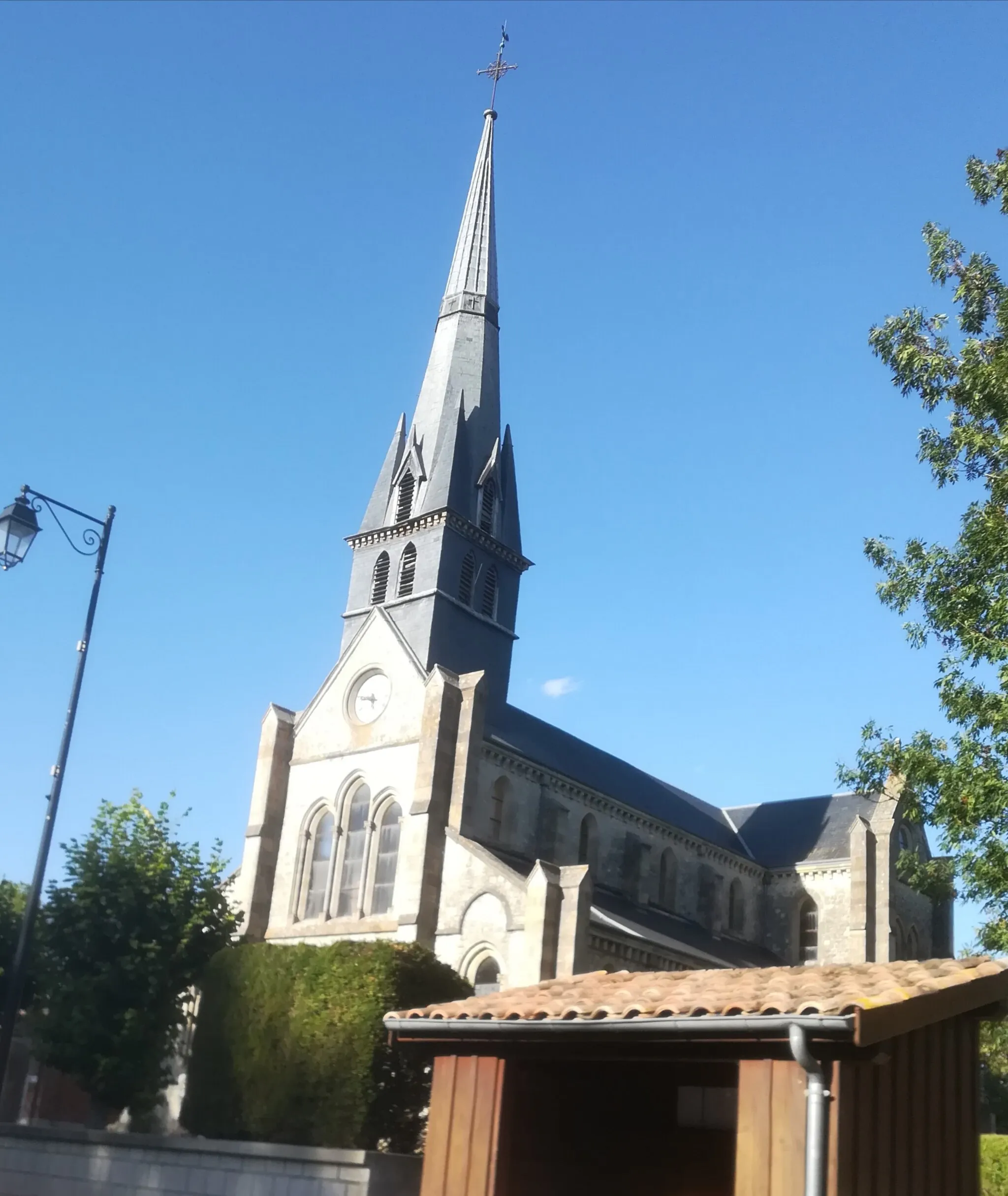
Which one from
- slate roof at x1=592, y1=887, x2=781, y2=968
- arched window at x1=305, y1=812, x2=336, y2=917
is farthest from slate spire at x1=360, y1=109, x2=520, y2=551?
slate roof at x1=592, y1=887, x2=781, y2=968

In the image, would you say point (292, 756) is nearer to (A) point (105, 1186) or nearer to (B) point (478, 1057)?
(A) point (105, 1186)

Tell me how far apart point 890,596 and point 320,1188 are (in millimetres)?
10762

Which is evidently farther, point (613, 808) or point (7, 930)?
point (613, 808)

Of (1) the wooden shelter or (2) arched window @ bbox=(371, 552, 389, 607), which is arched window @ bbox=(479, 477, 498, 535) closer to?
(2) arched window @ bbox=(371, 552, 389, 607)

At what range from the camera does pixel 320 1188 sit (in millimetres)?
14891

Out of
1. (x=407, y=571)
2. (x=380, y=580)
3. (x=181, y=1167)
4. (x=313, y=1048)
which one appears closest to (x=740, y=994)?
(x=181, y=1167)

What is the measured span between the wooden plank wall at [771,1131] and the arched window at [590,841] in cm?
2741

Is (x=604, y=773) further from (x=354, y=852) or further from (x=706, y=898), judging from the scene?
(x=354, y=852)

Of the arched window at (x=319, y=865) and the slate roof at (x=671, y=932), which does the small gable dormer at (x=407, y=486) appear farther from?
the slate roof at (x=671, y=932)

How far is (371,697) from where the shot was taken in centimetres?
3594

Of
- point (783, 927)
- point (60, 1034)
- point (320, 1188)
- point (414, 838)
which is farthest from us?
point (783, 927)

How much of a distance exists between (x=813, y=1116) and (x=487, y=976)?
831 inches

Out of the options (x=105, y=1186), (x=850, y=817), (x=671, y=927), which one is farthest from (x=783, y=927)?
(x=105, y=1186)

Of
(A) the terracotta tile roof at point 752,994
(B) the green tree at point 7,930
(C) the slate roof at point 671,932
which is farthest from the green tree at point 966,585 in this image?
(B) the green tree at point 7,930
